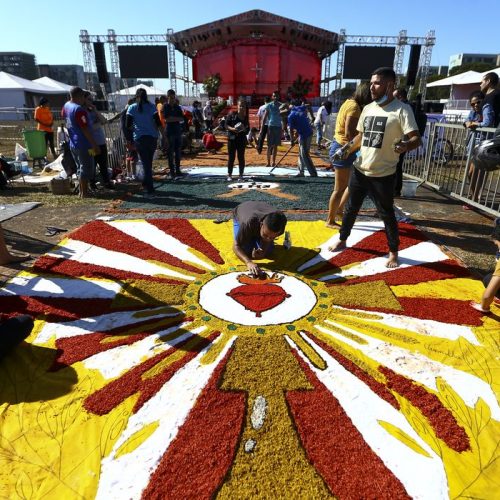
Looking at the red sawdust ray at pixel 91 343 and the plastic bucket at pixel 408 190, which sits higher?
the plastic bucket at pixel 408 190

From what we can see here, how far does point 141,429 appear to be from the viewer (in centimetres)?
194

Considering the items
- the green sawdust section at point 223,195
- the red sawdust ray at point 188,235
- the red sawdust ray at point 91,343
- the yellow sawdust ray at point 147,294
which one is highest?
the green sawdust section at point 223,195

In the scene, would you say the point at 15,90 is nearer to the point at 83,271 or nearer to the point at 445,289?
the point at 83,271

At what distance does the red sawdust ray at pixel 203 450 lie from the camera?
1.64 meters

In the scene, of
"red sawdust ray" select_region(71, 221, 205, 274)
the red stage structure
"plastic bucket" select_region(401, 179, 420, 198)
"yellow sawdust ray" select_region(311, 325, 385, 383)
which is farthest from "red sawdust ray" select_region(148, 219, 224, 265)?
the red stage structure

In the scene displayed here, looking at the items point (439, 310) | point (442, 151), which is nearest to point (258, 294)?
point (439, 310)

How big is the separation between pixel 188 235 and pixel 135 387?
107 inches

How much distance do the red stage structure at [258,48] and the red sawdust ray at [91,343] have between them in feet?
101

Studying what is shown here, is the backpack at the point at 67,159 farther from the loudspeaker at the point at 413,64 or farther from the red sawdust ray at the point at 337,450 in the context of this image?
the loudspeaker at the point at 413,64

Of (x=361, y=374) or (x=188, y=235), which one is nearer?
(x=361, y=374)

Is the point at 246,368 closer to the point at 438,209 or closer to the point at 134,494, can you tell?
the point at 134,494

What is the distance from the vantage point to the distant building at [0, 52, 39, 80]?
9906cm

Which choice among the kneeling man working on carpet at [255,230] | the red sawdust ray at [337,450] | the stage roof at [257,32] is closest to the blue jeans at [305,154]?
the kneeling man working on carpet at [255,230]

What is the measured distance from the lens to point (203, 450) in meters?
1.82
